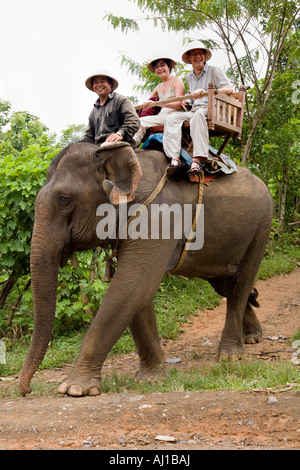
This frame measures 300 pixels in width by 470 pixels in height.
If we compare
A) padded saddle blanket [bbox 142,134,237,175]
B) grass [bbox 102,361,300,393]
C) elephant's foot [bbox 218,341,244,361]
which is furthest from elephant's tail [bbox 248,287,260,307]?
padded saddle blanket [bbox 142,134,237,175]

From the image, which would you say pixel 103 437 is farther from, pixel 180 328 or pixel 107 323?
pixel 180 328

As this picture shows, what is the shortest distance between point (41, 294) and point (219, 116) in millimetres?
2155

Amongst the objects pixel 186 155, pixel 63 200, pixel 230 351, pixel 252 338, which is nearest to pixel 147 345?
pixel 230 351

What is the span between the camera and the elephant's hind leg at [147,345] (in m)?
5.26

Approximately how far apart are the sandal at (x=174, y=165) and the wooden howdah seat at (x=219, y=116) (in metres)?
0.26

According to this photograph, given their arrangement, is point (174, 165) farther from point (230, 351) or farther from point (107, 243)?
point (230, 351)

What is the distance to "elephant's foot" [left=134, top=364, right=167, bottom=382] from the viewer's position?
5.14 metres

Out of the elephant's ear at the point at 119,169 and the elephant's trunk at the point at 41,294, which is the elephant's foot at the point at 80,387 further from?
the elephant's ear at the point at 119,169

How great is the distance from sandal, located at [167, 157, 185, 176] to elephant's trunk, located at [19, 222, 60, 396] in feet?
3.94

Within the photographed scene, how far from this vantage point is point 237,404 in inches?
142

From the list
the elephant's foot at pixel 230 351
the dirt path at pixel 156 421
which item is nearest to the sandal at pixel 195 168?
the dirt path at pixel 156 421

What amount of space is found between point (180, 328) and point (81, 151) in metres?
3.60

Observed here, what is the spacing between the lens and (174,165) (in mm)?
4887
